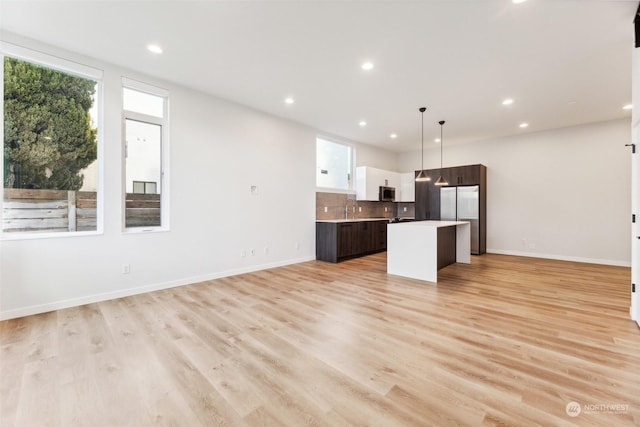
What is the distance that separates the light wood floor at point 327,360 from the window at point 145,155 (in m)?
1.20

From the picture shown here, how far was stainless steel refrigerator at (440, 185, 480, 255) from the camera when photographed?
22.2ft

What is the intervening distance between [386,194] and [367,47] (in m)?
5.10

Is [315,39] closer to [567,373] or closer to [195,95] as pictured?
[195,95]

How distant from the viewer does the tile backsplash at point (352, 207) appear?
6.66 metres

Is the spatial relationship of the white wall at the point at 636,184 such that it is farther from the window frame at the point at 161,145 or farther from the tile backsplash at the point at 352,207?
the window frame at the point at 161,145

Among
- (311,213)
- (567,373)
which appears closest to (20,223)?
(311,213)

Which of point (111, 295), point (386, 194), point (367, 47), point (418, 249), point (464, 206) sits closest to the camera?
point (367, 47)

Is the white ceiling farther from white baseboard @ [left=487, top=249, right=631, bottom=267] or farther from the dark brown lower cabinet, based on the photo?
white baseboard @ [left=487, top=249, right=631, bottom=267]

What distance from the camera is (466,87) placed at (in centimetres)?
415

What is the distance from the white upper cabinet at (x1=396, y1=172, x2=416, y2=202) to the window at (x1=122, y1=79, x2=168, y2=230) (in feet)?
21.9

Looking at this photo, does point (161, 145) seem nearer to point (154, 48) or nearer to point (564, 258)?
point (154, 48)

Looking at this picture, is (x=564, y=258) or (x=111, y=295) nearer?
(x=111, y=295)

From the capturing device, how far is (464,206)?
692 centimetres
